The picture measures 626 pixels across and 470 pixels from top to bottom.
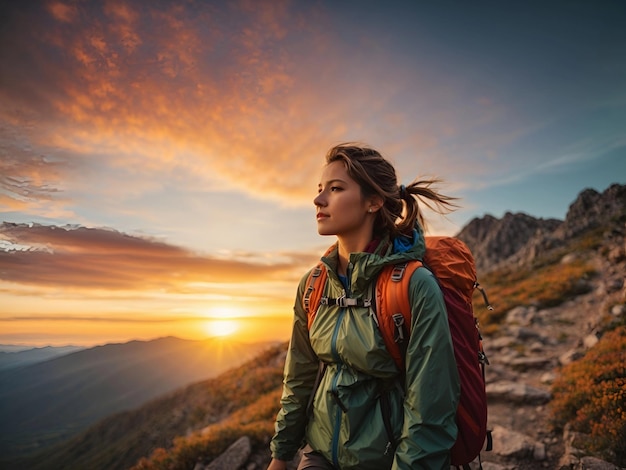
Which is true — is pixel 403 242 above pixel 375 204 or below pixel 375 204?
below

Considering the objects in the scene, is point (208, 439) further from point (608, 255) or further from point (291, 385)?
point (608, 255)

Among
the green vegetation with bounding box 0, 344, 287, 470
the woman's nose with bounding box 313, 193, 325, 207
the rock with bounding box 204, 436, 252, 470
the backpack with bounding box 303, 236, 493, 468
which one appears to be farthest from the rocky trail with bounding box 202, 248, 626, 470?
the woman's nose with bounding box 313, 193, 325, 207

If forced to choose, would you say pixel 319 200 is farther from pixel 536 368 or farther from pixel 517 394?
pixel 536 368

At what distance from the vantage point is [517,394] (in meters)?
7.08

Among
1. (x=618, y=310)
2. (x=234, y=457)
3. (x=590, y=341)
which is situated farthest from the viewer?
(x=618, y=310)

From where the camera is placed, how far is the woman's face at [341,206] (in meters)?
2.84

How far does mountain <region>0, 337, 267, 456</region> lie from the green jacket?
357 feet

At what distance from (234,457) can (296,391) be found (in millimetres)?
3985

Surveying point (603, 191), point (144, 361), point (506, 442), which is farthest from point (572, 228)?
point (144, 361)

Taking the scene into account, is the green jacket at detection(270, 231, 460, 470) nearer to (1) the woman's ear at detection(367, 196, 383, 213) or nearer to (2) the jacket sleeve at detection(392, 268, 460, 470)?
(2) the jacket sleeve at detection(392, 268, 460, 470)

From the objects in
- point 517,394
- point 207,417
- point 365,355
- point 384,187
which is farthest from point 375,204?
point 207,417

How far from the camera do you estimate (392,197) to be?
3.01 metres

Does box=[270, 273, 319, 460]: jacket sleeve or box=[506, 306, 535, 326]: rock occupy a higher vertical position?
box=[270, 273, 319, 460]: jacket sleeve

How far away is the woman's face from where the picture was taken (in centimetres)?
284
